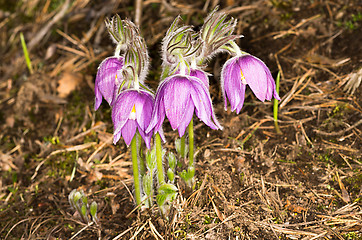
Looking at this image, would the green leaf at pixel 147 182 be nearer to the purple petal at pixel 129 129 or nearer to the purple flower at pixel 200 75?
the purple petal at pixel 129 129

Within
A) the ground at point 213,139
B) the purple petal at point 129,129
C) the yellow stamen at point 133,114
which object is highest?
the yellow stamen at point 133,114

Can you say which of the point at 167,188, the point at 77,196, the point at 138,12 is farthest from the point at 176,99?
the point at 138,12

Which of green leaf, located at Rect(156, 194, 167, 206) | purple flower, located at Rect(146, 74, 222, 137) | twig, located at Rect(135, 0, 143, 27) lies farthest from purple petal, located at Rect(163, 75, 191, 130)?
twig, located at Rect(135, 0, 143, 27)

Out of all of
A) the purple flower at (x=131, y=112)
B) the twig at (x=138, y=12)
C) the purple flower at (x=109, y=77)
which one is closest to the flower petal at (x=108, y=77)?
the purple flower at (x=109, y=77)

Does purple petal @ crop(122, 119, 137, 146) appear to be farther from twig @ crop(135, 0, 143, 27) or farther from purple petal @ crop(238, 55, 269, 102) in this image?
twig @ crop(135, 0, 143, 27)

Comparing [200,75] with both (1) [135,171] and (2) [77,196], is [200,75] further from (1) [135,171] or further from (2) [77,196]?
(2) [77,196]

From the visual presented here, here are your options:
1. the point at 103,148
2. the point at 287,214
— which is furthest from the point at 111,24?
the point at 287,214
